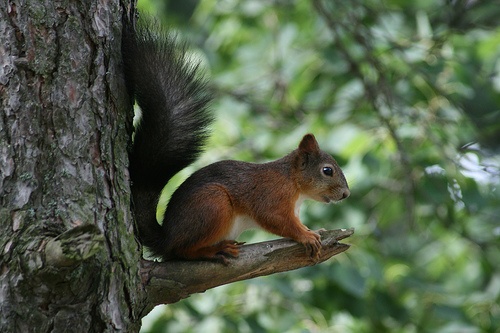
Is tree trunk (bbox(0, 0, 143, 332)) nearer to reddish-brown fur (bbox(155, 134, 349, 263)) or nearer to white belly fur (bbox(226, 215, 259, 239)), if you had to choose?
reddish-brown fur (bbox(155, 134, 349, 263))

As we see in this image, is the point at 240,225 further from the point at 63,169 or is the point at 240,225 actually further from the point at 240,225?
the point at 63,169

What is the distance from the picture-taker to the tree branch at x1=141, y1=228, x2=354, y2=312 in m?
1.71

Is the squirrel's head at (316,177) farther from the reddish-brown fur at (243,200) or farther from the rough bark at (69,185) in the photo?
the rough bark at (69,185)

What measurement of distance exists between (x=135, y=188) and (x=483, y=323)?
2354 mm

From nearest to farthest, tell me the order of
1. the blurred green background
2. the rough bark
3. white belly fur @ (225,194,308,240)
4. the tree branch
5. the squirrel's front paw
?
the rough bark → the tree branch → the squirrel's front paw → white belly fur @ (225,194,308,240) → the blurred green background

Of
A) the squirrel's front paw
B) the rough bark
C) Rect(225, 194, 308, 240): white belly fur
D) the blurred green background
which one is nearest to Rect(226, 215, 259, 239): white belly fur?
Rect(225, 194, 308, 240): white belly fur

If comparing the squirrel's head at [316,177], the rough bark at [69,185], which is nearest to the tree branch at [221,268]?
the rough bark at [69,185]

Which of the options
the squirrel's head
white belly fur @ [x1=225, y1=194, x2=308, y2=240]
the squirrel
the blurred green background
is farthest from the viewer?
the blurred green background

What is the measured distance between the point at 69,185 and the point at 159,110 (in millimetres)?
408

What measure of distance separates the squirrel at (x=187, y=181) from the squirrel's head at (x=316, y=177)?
7.6 inches

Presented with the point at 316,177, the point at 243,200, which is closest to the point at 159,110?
the point at 243,200

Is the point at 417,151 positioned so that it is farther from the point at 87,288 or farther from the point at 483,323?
the point at 87,288

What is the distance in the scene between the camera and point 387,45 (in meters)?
3.29

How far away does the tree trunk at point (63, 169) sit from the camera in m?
1.42
